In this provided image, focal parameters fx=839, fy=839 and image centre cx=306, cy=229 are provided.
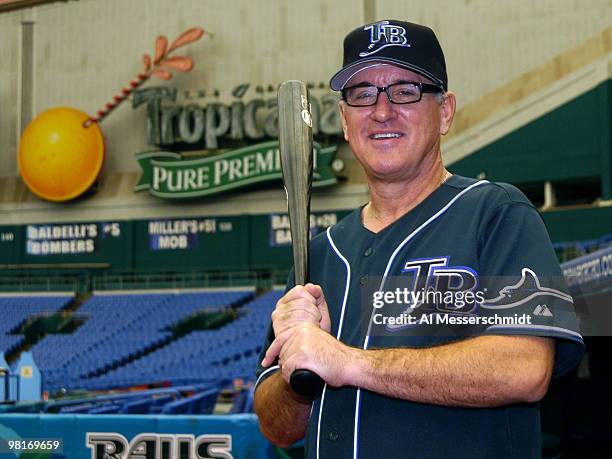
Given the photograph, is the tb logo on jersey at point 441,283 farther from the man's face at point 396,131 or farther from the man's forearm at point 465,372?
the man's face at point 396,131

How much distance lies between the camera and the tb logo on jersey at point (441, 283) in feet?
5.94

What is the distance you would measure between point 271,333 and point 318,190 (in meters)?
19.3

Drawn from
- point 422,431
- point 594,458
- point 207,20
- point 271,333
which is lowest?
point 594,458

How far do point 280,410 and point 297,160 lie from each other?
61cm

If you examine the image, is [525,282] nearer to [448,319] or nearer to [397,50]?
[448,319]

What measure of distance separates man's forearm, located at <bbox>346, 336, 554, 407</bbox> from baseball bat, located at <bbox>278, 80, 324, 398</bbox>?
0.35 meters

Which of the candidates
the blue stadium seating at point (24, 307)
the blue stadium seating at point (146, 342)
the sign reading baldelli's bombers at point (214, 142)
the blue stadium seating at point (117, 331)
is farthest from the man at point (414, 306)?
the blue stadium seating at point (24, 307)

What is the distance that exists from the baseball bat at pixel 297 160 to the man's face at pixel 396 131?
0.13 m

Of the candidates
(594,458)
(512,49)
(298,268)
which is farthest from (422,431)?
(512,49)

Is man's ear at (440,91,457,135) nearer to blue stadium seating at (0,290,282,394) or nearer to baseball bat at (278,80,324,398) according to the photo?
baseball bat at (278,80,324,398)

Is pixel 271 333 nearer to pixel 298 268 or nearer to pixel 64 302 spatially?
pixel 298 268

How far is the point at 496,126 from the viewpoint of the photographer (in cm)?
1942

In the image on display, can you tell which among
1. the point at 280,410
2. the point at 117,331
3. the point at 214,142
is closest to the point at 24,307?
the point at 117,331

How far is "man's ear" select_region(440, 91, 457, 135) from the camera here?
6.89 ft
